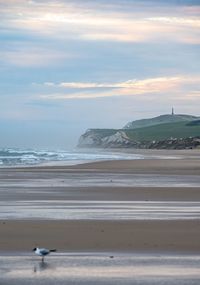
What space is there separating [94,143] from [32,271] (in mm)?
153907

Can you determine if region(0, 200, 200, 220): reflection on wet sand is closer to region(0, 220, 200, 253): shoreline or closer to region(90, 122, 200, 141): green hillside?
region(0, 220, 200, 253): shoreline

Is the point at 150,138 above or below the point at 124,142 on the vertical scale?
above

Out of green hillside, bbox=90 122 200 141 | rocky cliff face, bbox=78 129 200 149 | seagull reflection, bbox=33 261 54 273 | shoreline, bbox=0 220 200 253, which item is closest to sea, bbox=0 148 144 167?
shoreline, bbox=0 220 200 253

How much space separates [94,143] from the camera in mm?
164750

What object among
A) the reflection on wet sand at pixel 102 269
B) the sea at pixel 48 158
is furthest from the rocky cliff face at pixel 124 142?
the reflection on wet sand at pixel 102 269

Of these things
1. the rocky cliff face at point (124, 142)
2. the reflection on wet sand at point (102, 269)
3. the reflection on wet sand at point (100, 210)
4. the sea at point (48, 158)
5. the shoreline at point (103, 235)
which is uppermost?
the rocky cliff face at point (124, 142)

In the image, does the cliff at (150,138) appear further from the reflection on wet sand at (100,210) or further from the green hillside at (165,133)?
the reflection on wet sand at (100,210)

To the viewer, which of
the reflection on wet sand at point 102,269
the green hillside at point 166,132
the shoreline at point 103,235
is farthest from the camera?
the green hillside at point 166,132

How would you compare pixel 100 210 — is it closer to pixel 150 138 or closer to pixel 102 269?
pixel 102 269

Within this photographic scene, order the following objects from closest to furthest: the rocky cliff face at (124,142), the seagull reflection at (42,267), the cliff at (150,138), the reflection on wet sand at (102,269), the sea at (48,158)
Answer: the reflection on wet sand at (102,269) < the seagull reflection at (42,267) < the sea at (48,158) < the rocky cliff face at (124,142) < the cliff at (150,138)

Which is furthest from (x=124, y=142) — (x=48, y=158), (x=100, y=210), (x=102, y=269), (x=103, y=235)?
(x=102, y=269)

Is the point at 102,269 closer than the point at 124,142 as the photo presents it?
Yes

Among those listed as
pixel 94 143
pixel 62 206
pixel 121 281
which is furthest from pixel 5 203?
pixel 94 143

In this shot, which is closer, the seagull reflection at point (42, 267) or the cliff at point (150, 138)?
the seagull reflection at point (42, 267)
